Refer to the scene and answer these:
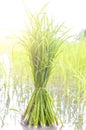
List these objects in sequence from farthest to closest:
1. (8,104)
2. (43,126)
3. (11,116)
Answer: (8,104)
(11,116)
(43,126)

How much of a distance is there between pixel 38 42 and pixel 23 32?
0.23 ft

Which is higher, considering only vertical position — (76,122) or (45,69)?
(45,69)

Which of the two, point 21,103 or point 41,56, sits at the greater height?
point 41,56

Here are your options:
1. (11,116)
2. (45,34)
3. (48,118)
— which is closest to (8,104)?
(11,116)

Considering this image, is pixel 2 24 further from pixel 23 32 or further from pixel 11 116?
pixel 11 116

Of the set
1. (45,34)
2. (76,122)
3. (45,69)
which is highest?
(45,34)

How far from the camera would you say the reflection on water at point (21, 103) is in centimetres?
113

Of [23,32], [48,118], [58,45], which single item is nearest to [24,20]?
[23,32]

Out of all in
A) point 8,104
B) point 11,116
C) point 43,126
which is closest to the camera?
point 43,126

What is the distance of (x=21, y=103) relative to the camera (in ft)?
4.47

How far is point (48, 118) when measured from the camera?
3.62 ft

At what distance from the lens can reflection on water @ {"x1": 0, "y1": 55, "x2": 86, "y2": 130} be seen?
3.72 ft

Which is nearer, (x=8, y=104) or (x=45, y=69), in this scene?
(x=45, y=69)

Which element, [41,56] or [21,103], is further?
[21,103]
